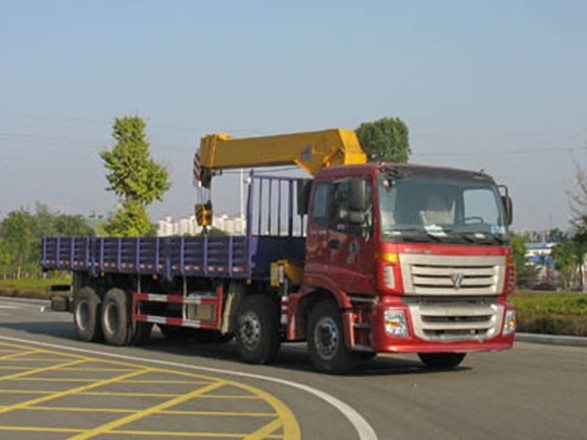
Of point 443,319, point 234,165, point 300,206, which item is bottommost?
point 443,319

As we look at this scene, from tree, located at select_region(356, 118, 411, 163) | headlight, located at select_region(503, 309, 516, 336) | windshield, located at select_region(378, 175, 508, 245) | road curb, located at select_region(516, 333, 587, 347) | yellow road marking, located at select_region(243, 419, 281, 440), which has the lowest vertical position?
yellow road marking, located at select_region(243, 419, 281, 440)

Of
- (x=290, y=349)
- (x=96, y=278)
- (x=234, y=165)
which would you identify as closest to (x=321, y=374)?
(x=290, y=349)

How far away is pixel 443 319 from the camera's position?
12.6 metres

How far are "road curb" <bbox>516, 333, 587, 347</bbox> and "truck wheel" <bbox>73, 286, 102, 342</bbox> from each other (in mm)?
8572

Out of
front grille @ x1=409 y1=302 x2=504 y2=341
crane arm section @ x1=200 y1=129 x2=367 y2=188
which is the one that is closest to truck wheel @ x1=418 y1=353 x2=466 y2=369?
front grille @ x1=409 y1=302 x2=504 y2=341

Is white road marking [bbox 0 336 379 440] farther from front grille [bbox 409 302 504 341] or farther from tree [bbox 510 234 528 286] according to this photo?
tree [bbox 510 234 528 286]

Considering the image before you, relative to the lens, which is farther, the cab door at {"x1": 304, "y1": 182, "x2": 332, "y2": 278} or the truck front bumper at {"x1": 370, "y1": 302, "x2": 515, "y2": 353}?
the cab door at {"x1": 304, "y1": 182, "x2": 332, "y2": 278}

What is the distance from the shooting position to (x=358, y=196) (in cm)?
1249

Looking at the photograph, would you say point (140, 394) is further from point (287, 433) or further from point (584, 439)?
point (584, 439)

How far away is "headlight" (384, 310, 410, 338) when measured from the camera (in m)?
12.3

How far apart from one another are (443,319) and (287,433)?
15.0ft

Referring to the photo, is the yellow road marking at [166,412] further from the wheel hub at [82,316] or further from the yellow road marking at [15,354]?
the wheel hub at [82,316]

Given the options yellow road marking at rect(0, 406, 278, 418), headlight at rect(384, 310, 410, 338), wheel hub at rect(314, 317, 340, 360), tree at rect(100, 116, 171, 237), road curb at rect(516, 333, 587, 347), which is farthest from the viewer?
tree at rect(100, 116, 171, 237)

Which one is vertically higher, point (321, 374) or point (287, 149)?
point (287, 149)
